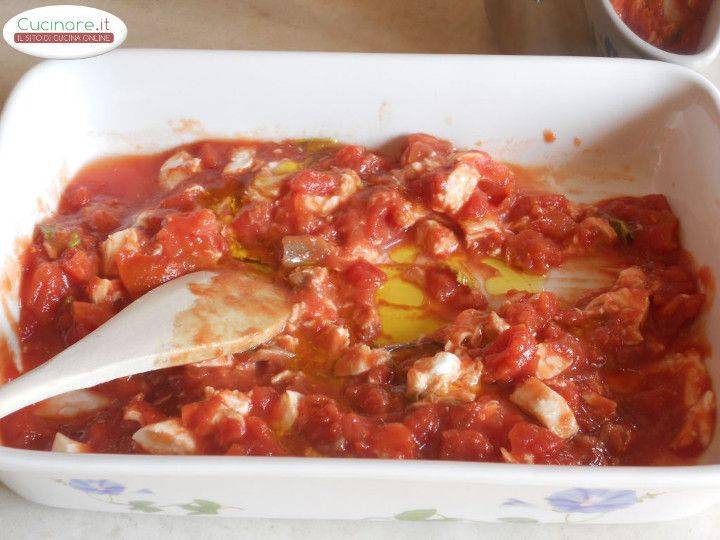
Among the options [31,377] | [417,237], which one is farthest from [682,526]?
[31,377]

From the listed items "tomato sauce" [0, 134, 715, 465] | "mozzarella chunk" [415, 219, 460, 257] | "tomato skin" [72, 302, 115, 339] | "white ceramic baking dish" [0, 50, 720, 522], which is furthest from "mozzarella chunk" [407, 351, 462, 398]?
"tomato skin" [72, 302, 115, 339]

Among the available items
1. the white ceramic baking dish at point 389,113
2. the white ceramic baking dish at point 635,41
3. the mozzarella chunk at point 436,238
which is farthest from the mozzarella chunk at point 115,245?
the white ceramic baking dish at point 635,41

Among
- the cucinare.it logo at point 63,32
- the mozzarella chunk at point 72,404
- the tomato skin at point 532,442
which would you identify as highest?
the cucinare.it logo at point 63,32

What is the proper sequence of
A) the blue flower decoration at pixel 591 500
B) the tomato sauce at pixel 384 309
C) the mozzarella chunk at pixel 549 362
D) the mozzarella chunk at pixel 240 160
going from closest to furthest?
the blue flower decoration at pixel 591 500 → the tomato sauce at pixel 384 309 → the mozzarella chunk at pixel 549 362 → the mozzarella chunk at pixel 240 160

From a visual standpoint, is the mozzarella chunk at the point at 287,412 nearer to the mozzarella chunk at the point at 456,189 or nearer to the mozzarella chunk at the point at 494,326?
the mozzarella chunk at the point at 494,326

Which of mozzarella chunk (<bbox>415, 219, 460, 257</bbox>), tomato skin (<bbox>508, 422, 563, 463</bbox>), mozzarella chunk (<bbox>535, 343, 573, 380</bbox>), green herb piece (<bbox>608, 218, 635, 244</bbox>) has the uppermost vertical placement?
green herb piece (<bbox>608, 218, 635, 244</bbox>)

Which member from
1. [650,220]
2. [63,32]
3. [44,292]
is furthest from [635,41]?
[44,292]

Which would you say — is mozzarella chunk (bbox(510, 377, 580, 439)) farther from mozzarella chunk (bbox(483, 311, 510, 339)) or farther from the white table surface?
the white table surface

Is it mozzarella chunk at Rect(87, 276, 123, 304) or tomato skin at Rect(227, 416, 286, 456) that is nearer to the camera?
tomato skin at Rect(227, 416, 286, 456)
